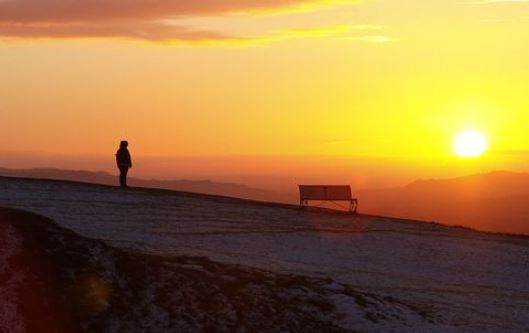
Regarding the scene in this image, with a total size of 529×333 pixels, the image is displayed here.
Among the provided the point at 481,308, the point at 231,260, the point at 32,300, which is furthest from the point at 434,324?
the point at 32,300

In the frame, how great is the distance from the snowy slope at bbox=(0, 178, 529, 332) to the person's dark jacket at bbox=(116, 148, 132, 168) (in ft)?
5.16

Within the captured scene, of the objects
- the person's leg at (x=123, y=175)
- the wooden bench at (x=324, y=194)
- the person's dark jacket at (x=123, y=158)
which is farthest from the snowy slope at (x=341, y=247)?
the wooden bench at (x=324, y=194)

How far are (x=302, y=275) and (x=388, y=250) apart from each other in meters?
7.05

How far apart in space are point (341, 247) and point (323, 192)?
1251cm

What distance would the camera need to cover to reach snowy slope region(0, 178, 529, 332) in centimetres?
2311

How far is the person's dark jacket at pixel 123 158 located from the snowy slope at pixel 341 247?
157 centimetres

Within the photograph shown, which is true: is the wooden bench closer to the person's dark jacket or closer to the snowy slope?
the snowy slope

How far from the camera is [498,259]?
31.3 meters

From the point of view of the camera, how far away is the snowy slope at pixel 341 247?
23.1m

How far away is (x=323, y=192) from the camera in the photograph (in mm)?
42719

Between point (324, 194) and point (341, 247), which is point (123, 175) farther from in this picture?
point (341, 247)

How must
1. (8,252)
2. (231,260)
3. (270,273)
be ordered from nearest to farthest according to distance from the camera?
1. (8,252)
2. (270,273)
3. (231,260)

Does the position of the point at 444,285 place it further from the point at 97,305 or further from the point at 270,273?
the point at 97,305

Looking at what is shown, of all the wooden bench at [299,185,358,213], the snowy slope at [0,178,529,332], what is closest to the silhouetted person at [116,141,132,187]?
the snowy slope at [0,178,529,332]
